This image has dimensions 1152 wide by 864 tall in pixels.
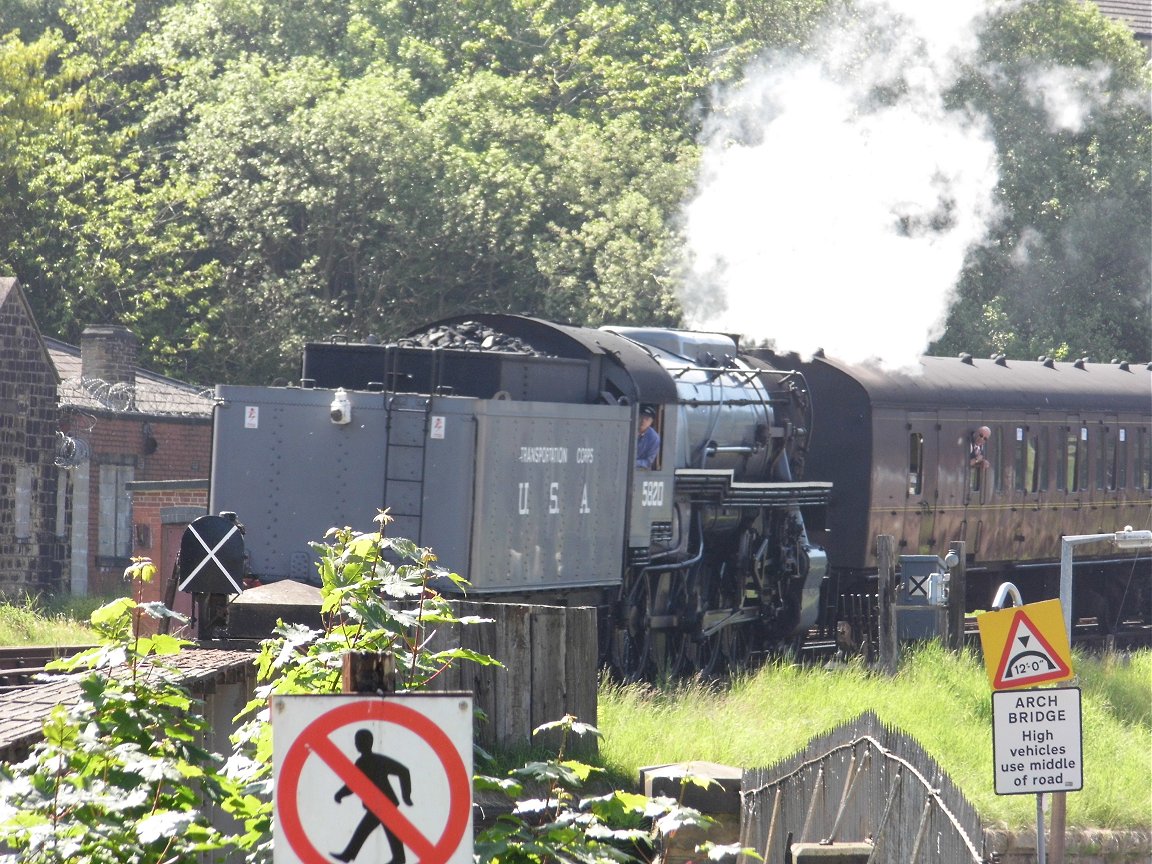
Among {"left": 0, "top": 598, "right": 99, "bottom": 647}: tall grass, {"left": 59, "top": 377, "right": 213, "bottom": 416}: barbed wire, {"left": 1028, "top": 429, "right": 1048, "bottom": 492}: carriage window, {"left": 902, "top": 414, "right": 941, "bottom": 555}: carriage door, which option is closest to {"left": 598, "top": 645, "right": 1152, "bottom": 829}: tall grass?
{"left": 902, "top": 414, "right": 941, "bottom": 555}: carriage door

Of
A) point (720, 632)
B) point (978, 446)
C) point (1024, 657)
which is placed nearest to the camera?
point (1024, 657)

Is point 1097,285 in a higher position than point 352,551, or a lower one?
higher

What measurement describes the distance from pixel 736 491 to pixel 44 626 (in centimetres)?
749

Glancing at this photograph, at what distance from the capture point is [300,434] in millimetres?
13664

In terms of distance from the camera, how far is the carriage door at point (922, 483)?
63.5 feet

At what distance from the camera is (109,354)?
27.1m

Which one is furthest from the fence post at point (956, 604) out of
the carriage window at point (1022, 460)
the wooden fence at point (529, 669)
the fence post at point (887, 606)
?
the wooden fence at point (529, 669)

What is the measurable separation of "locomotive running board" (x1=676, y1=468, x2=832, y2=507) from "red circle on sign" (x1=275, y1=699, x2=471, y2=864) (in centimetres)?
1190

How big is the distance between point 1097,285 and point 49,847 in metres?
35.8

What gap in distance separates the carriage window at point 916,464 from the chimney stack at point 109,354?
12739 millimetres

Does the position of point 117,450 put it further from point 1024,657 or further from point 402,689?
point 402,689

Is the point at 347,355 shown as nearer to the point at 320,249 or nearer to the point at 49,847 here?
the point at 49,847

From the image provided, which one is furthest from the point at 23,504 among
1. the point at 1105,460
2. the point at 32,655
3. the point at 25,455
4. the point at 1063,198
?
the point at 1063,198

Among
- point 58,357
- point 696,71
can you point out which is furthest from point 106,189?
point 696,71
